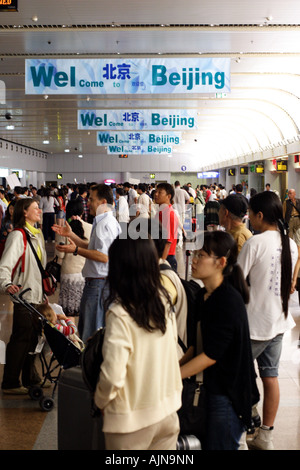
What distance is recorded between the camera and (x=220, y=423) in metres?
3.00

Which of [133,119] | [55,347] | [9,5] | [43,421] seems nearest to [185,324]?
[55,347]

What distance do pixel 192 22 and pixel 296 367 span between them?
8134mm

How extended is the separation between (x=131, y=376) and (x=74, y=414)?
1.05 metres

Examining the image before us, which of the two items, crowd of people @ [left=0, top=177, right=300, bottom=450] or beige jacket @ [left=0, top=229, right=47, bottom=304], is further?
beige jacket @ [left=0, top=229, right=47, bottom=304]

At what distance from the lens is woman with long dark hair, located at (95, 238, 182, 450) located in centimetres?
247

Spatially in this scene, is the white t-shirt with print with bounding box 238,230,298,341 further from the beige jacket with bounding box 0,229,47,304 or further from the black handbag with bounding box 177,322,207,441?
the beige jacket with bounding box 0,229,47,304

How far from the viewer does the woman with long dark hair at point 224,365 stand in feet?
9.53

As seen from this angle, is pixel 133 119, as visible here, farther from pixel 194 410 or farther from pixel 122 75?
pixel 194 410

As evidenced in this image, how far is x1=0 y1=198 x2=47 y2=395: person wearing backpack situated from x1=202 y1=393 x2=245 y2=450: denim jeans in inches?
106

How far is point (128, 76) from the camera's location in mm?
11641

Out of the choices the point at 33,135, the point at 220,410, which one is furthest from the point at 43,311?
the point at 33,135

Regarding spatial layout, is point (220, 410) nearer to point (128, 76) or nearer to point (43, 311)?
point (43, 311)

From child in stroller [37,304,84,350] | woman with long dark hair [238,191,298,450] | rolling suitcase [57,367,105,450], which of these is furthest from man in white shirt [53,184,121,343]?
rolling suitcase [57,367,105,450]
